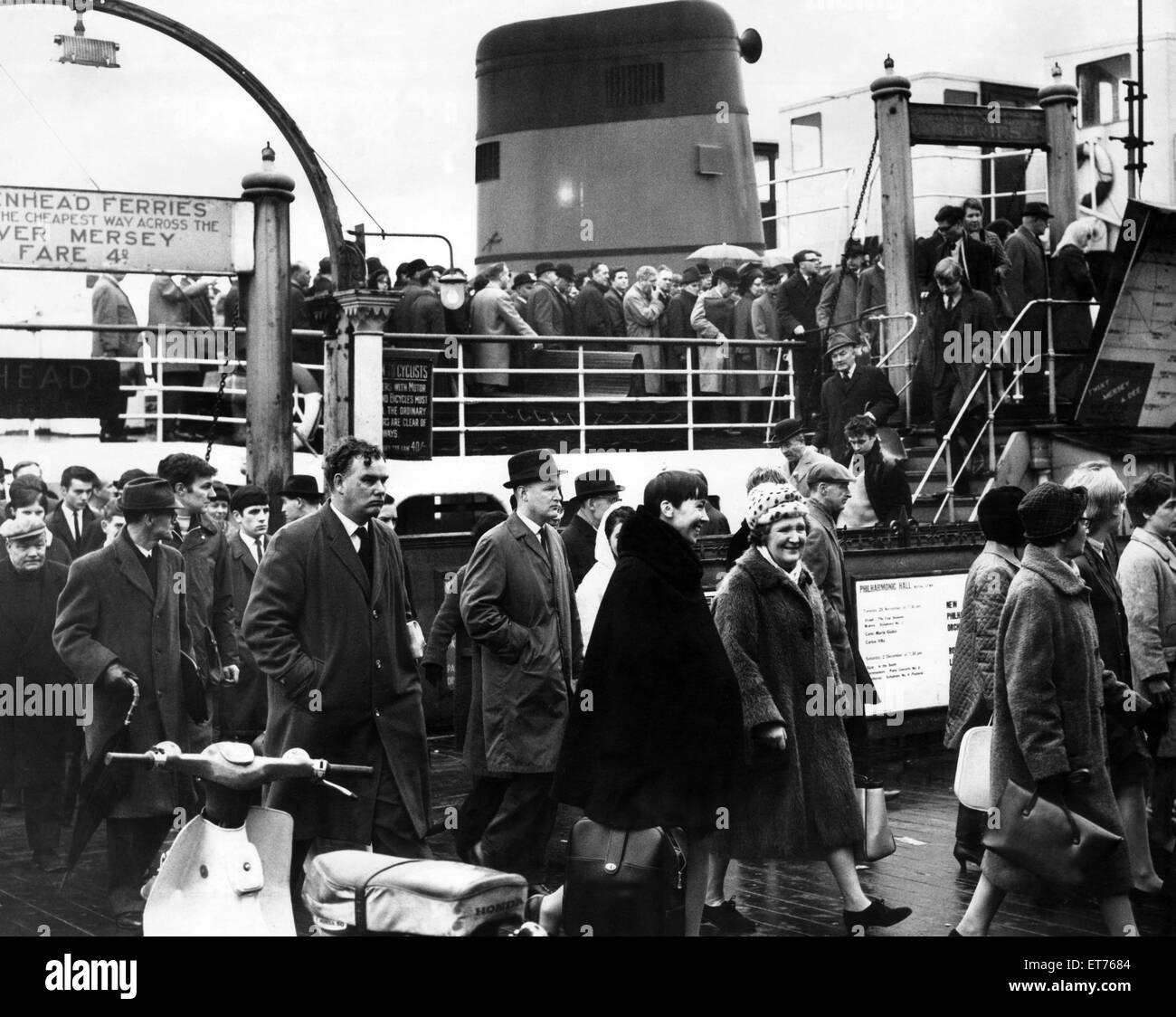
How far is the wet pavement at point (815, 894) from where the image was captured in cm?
728

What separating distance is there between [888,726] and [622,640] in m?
5.67

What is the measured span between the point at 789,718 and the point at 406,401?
21.1 ft


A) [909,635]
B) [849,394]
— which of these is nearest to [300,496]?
[909,635]

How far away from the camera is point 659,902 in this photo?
19.1 feet

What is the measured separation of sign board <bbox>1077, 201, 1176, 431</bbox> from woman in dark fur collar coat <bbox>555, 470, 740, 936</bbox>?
349 inches

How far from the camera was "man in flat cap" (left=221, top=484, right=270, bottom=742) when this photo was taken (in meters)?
9.45

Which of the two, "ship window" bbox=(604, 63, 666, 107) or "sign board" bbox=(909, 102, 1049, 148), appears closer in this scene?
"sign board" bbox=(909, 102, 1049, 148)

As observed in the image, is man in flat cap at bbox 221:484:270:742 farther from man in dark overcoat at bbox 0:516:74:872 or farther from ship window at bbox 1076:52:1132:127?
ship window at bbox 1076:52:1132:127

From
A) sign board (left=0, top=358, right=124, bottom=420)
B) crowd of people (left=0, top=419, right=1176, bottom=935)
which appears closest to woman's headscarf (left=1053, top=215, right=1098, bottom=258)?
crowd of people (left=0, top=419, right=1176, bottom=935)

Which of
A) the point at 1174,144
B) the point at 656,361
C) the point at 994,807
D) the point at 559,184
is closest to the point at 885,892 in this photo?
the point at 994,807

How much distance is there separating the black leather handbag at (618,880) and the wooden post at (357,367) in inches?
249

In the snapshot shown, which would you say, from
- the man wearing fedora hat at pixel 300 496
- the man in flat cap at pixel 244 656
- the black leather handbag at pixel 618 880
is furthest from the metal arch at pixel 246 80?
the black leather handbag at pixel 618 880

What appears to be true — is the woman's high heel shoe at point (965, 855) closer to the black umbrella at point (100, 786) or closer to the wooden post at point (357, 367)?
the black umbrella at point (100, 786)

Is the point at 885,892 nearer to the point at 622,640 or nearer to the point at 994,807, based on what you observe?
→ the point at 994,807
